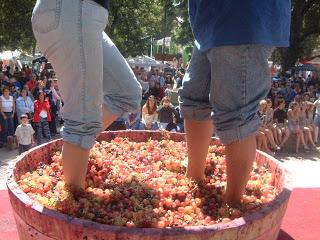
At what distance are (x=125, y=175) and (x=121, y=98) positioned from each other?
585 mm

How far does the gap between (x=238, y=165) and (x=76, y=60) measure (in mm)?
1062

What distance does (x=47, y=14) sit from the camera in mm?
2336

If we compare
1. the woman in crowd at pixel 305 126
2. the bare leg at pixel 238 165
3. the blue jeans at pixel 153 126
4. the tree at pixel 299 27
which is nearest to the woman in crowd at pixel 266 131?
the woman in crowd at pixel 305 126

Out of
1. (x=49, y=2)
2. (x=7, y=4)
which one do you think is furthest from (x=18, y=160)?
(x=7, y=4)

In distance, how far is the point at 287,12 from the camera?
236 centimetres

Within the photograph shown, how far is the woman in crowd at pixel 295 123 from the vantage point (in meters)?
12.7

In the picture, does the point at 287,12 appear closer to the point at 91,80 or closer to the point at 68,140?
the point at 91,80

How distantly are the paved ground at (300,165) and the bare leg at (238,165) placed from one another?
241 inches

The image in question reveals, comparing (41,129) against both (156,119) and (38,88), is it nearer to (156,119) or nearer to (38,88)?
(38,88)

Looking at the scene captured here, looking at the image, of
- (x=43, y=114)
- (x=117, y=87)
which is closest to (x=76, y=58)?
(x=117, y=87)

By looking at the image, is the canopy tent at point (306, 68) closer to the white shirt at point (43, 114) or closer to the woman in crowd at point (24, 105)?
the woman in crowd at point (24, 105)

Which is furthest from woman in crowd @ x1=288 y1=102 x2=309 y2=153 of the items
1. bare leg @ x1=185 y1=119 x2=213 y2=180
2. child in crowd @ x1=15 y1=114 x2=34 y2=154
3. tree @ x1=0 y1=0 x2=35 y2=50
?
tree @ x1=0 y1=0 x2=35 y2=50

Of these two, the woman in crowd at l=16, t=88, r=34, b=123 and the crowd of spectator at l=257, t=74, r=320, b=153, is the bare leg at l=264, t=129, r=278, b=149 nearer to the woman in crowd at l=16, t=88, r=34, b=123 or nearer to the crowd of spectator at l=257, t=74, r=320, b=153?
the crowd of spectator at l=257, t=74, r=320, b=153

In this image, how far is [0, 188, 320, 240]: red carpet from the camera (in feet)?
9.80
